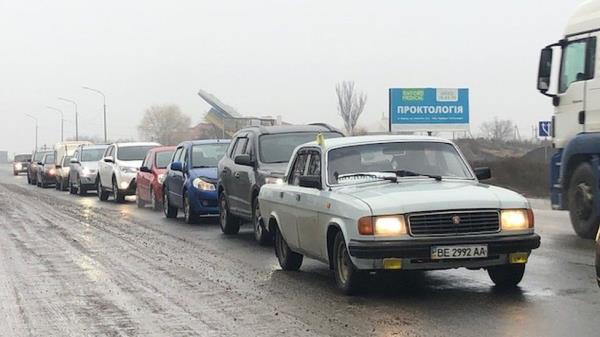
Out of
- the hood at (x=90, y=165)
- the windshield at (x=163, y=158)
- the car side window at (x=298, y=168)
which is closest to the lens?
Result: the car side window at (x=298, y=168)

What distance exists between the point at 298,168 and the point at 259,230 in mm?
3446

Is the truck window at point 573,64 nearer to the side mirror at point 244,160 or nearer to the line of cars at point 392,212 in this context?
the line of cars at point 392,212

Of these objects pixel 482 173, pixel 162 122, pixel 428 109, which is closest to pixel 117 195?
pixel 482 173

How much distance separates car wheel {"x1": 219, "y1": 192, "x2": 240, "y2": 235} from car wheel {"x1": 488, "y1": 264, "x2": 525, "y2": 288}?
6.93 meters

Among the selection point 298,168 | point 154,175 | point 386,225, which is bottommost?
point 154,175

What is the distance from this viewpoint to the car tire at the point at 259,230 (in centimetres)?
1293

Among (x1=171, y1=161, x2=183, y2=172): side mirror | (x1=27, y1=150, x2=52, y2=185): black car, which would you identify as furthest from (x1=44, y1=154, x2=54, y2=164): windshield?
(x1=171, y1=161, x2=183, y2=172): side mirror

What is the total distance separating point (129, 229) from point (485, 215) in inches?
392

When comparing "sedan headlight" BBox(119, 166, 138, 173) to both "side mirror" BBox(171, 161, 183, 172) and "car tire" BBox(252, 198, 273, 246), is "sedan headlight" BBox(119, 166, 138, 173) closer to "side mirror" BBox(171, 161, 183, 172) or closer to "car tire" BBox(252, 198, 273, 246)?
"side mirror" BBox(171, 161, 183, 172)

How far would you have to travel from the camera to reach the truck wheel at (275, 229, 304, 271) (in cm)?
996

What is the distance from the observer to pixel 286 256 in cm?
1002

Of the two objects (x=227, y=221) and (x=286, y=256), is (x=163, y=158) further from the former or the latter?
(x=286, y=256)

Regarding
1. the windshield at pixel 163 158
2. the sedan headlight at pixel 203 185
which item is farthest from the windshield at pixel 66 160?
the sedan headlight at pixel 203 185

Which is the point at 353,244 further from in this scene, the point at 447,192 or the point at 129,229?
the point at 129,229
